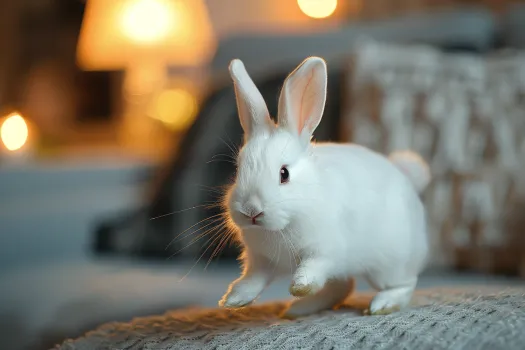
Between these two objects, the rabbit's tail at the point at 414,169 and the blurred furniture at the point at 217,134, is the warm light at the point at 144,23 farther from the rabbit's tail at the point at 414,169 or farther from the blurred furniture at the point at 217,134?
the rabbit's tail at the point at 414,169

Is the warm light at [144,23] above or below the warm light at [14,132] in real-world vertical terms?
above

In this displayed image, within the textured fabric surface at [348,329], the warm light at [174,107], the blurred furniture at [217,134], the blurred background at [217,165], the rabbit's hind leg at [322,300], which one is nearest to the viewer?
the textured fabric surface at [348,329]

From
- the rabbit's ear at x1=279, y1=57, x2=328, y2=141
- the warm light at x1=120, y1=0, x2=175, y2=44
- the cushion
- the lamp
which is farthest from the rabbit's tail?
the warm light at x1=120, y1=0, x2=175, y2=44

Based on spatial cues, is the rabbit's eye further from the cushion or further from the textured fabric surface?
the cushion

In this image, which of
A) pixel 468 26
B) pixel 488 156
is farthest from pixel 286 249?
pixel 468 26

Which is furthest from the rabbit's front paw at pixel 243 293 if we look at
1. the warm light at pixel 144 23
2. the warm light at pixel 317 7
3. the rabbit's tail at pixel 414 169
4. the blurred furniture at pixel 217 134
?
the warm light at pixel 317 7

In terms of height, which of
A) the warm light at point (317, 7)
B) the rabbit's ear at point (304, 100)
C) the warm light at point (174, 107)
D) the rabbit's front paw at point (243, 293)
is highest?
the warm light at point (317, 7)
